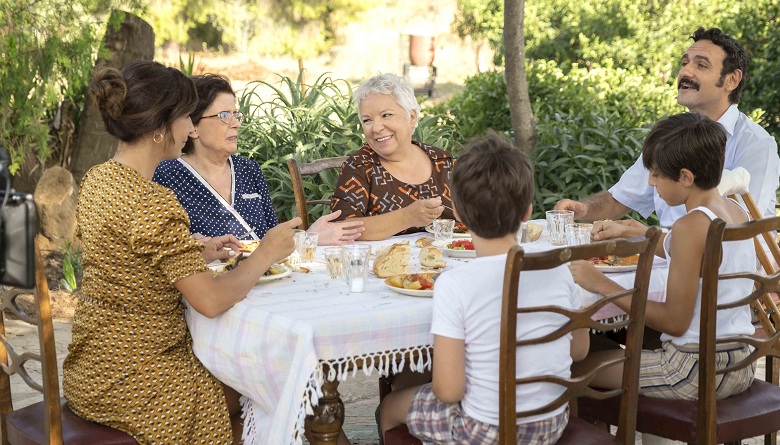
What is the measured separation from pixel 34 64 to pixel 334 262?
4.45 meters

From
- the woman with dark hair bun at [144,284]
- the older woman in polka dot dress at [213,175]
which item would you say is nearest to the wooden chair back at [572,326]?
the woman with dark hair bun at [144,284]

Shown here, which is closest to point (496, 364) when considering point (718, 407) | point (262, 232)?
point (718, 407)

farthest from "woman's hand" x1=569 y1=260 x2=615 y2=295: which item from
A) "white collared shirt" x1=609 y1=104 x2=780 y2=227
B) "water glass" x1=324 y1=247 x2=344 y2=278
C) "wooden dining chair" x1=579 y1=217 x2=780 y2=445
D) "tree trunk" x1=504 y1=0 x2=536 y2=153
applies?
"tree trunk" x1=504 y1=0 x2=536 y2=153

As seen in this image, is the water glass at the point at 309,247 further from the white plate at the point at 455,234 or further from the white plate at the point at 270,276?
the white plate at the point at 455,234

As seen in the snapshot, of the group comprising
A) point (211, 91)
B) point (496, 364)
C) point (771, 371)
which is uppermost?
point (211, 91)

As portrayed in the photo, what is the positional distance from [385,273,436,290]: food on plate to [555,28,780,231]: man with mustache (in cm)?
120

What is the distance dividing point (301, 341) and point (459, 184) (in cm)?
53

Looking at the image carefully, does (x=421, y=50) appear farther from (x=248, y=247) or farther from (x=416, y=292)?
(x=416, y=292)

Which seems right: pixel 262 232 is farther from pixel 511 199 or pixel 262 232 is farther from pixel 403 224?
pixel 511 199

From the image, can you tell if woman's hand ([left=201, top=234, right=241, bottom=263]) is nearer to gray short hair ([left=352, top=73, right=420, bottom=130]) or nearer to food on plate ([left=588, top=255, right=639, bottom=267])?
gray short hair ([left=352, top=73, right=420, bottom=130])

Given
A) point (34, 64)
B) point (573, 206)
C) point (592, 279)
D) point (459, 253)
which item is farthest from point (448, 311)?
point (34, 64)

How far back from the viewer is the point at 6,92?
6191 mm

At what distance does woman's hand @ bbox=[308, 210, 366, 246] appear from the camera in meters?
3.37

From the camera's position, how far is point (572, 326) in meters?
2.17
